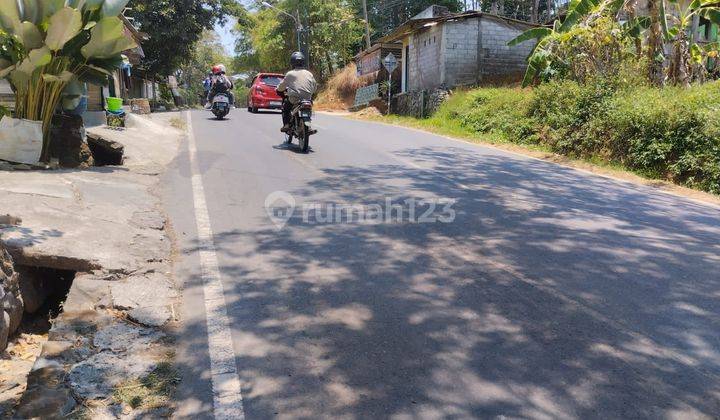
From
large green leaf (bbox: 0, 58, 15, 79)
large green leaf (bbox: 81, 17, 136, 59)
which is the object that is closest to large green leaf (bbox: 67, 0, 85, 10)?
large green leaf (bbox: 81, 17, 136, 59)

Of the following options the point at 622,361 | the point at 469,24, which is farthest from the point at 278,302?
the point at 469,24

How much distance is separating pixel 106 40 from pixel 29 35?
3.30 feet

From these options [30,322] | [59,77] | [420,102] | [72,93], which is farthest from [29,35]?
A: [420,102]

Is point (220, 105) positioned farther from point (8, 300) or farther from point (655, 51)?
point (8, 300)

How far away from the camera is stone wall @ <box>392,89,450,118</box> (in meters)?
25.7

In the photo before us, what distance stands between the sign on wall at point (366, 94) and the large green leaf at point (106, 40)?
2617 centimetres

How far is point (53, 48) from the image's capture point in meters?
8.13

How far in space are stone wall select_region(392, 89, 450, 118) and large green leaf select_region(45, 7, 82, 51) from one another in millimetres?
18962

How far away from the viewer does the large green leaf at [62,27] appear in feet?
25.7

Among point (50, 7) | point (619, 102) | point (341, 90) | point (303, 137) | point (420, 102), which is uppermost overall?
point (341, 90)

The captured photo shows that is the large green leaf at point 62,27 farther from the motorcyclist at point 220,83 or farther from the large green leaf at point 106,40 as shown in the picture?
the motorcyclist at point 220,83

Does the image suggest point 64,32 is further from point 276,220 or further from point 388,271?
point 388,271

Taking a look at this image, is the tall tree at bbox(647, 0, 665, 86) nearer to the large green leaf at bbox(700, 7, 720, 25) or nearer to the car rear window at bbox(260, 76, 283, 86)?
the large green leaf at bbox(700, 7, 720, 25)

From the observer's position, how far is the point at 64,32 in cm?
801
